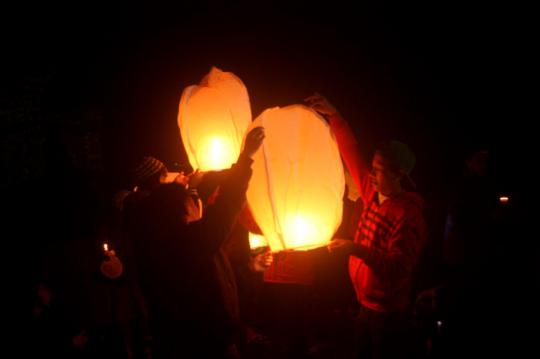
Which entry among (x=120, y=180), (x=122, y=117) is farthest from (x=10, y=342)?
(x=122, y=117)

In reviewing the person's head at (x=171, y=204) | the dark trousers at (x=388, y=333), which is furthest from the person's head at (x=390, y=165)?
the person's head at (x=171, y=204)

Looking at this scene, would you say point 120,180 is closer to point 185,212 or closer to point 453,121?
point 185,212

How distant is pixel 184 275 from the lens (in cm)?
278

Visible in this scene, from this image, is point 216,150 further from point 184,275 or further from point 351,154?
point 351,154

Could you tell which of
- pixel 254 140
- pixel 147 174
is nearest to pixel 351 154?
pixel 254 140

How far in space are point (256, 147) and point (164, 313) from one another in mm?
1617

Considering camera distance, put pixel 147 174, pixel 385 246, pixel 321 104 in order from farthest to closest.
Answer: pixel 147 174 → pixel 321 104 → pixel 385 246

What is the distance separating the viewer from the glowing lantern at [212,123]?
2891 millimetres

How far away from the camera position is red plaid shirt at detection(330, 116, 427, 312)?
2688 mm

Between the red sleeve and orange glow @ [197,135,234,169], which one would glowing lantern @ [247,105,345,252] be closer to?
orange glow @ [197,135,234,169]

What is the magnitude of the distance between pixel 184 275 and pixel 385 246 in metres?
1.53

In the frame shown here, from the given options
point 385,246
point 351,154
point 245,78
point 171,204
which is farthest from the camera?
point 245,78

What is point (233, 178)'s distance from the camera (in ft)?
7.53

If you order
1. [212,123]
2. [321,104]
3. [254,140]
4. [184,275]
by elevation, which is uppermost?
[321,104]
